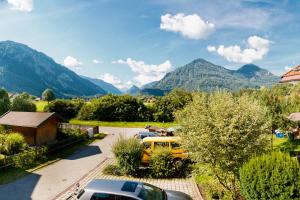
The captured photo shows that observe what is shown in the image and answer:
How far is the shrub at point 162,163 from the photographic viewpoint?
18016 mm

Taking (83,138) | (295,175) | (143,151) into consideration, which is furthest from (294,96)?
(83,138)

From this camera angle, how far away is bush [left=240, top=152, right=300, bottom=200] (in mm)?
8977

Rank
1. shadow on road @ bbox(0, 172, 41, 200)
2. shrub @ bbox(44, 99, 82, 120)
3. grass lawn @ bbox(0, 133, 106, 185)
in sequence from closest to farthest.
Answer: shadow on road @ bbox(0, 172, 41, 200), grass lawn @ bbox(0, 133, 106, 185), shrub @ bbox(44, 99, 82, 120)

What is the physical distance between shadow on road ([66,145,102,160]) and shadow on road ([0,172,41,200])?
6682mm

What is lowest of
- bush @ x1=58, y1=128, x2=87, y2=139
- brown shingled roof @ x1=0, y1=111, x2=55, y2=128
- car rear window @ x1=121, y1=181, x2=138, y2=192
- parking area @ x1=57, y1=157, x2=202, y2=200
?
parking area @ x1=57, y1=157, x2=202, y2=200

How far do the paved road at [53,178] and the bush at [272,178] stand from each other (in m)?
9.76

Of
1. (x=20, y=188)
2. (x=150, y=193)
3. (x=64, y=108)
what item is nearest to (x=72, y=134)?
(x=20, y=188)

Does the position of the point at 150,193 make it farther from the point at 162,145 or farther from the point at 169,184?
the point at 162,145

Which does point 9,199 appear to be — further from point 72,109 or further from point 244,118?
point 72,109

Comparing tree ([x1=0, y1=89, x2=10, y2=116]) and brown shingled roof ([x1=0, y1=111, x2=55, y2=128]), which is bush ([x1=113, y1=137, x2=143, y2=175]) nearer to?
brown shingled roof ([x1=0, y1=111, x2=55, y2=128])

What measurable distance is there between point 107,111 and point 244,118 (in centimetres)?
4971

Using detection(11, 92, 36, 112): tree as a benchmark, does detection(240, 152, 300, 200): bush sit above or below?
below

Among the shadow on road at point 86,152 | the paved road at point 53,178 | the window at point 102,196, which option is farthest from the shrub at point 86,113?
the window at point 102,196

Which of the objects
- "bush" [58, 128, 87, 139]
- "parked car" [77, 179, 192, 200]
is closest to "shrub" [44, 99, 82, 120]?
"bush" [58, 128, 87, 139]
